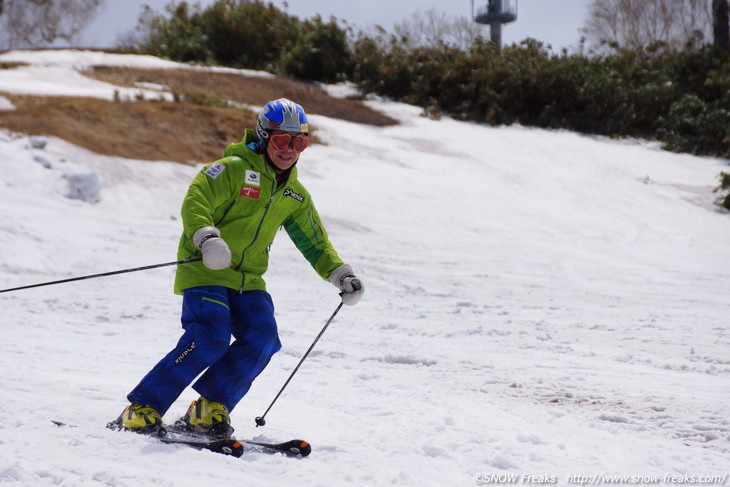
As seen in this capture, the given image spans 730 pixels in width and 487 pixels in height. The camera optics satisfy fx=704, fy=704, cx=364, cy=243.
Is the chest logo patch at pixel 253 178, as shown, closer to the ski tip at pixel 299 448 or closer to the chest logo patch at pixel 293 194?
the chest logo patch at pixel 293 194

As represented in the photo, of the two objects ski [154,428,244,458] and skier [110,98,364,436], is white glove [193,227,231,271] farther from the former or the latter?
ski [154,428,244,458]

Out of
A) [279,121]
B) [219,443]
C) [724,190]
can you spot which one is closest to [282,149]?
[279,121]

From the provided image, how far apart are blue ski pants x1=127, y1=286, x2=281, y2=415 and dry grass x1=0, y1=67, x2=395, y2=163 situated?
905 centimetres

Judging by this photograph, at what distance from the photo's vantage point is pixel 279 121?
3.61 metres

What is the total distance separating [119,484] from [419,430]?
174cm

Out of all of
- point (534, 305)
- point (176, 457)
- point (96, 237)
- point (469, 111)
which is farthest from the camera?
point (469, 111)

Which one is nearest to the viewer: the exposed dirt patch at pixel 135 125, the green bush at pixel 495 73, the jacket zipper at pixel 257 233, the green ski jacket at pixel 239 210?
the green ski jacket at pixel 239 210

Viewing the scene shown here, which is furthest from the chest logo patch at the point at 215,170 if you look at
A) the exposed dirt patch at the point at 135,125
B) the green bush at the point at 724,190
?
the green bush at the point at 724,190

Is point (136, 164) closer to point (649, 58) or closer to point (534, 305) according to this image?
point (534, 305)

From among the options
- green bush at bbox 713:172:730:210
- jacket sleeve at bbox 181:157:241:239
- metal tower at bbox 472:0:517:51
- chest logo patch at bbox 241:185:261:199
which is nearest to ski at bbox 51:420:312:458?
jacket sleeve at bbox 181:157:241:239

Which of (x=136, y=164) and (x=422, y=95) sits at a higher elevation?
(x=422, y=95)

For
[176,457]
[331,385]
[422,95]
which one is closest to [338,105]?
[422,95]

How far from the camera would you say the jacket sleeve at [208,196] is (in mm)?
3303

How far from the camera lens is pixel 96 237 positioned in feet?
29.1
